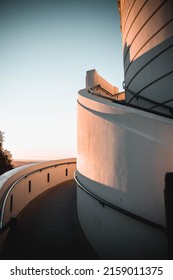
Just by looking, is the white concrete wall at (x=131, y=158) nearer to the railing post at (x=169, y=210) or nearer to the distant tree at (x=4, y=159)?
the railing post at (x=169, y=210)

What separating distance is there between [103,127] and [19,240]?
3.49 meters

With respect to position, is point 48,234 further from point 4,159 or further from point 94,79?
point 4,159

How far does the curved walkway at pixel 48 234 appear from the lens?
354 cm

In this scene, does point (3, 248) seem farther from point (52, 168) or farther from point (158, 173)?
point (52, 168)

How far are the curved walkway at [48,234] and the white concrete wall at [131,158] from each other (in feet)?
2.23

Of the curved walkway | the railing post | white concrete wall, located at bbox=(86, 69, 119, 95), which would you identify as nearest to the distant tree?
the curved walkway

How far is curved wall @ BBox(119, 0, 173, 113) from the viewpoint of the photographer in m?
4.52

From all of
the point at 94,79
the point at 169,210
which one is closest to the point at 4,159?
the point at 94,79

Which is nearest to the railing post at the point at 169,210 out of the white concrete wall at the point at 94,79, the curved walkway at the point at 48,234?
the curved walkway at the point at 48,234

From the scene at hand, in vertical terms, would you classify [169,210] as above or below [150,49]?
below

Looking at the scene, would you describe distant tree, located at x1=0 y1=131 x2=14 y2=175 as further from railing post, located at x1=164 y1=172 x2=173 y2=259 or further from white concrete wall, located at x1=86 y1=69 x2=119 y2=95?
railing post, located at x1=164 y1=172 x2=173 y2=259

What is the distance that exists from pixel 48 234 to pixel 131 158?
3.24 metres

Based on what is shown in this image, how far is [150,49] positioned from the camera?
510cm
